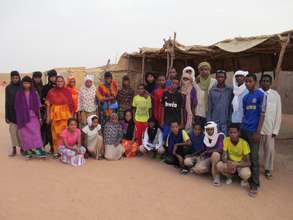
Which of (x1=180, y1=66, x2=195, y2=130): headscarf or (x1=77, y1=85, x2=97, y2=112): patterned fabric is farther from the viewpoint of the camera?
(x1=77, y1=85, x2=97, y2=112): patterned fabric

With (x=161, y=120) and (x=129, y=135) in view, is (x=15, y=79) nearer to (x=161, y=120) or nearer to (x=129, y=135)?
(x=129, y=135)

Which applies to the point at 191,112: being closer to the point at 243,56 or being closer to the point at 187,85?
the point at 187,85

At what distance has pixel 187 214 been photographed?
12.3ft

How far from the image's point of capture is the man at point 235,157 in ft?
15.3

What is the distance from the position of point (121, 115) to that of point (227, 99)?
2.50 metres

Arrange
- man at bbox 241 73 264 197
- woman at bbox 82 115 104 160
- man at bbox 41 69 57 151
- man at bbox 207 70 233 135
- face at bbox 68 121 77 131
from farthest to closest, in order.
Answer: man at bbox 41 69 57 151
woman at bbox 82 115 104 160
face at bbox 68 121 77 131
man at bbox 207 70 233 135
man at bbox 241 73 264 197

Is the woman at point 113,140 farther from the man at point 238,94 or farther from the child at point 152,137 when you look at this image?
the man at point 238,94

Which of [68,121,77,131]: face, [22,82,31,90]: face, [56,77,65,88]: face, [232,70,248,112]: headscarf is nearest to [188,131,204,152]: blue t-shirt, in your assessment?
[232,70,248,112]: headscarf

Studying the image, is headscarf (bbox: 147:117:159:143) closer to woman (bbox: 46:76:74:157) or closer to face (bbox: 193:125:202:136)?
face (bbox: 193:125:202:136)

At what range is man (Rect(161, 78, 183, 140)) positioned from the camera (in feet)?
19.6

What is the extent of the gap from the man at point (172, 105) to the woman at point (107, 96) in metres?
1.23

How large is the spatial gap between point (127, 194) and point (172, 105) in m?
2.14

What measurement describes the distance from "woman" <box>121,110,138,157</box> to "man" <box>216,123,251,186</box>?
2.19 meters

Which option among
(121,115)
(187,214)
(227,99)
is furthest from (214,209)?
(121,115)
